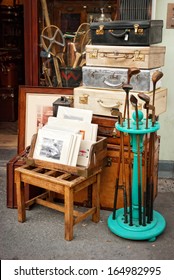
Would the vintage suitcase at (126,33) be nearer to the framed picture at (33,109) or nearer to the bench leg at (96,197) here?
the framed picture at (33,109)

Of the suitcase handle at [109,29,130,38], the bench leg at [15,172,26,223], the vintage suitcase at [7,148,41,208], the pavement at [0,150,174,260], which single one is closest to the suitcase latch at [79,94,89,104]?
the suitcase handle at [109,29,130,38]

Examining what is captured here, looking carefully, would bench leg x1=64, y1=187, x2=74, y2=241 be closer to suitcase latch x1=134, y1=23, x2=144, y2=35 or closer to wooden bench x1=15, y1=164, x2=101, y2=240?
wooden bench x1=15, y1=164, x2=101, y2=240

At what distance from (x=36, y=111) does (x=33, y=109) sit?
1.3 inches

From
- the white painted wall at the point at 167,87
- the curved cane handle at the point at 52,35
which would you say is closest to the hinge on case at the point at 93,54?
the curved cane handle at the point at 52,35

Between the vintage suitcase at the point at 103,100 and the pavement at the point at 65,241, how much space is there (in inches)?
35.1

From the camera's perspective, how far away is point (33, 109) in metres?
3.79

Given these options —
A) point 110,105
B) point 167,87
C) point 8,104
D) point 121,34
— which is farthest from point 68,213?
point 8,104

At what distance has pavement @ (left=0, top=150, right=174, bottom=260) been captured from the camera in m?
2.85

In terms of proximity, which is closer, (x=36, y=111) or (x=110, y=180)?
(x=110, y=180)

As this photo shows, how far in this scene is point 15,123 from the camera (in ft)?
21.0

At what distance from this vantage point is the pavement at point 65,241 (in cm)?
285

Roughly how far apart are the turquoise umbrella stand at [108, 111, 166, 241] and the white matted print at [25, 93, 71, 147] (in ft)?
3.26

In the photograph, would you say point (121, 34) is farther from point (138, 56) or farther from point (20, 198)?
point (20, 198)
